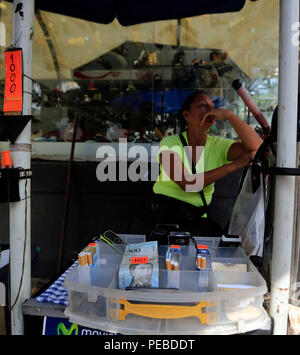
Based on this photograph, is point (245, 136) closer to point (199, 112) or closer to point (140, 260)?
point (199, 112)

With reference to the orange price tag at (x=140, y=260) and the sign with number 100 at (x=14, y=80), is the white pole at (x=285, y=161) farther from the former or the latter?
the sign with number 100 at (x=14, y=80)

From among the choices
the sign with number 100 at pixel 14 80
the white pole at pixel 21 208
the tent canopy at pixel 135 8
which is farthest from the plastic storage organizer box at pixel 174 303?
the tent canopy at pixel 135 8

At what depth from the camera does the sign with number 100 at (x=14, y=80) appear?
4.24ft

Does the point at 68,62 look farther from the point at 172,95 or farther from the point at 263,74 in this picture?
the point at 263,74

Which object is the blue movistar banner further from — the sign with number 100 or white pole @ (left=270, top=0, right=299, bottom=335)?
the sign with number 100

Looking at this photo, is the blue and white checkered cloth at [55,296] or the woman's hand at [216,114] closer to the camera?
the blue and white checkered cloth at [55,296]

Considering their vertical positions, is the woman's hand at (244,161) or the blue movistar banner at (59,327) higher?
the woman's hand at (244,161)

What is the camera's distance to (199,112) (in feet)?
7.65

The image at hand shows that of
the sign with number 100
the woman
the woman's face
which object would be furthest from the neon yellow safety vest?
the sign with number 100

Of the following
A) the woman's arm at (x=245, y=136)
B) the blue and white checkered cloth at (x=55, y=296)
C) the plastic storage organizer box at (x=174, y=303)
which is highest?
the woman's arm at (x=245, y=136)

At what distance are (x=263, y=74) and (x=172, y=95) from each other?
1171 mm

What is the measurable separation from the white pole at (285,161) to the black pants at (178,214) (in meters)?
0.87

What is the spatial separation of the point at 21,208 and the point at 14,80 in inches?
22.5

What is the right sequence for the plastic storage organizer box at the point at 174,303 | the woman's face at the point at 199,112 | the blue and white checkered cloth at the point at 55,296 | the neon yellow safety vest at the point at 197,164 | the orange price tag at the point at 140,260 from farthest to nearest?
the woman's face at the point at 199,112
the neon yellow safety vest at the point at 197,164
the blue and white checkered cloth at the point at 55,296
the orange price tag at the point at 140,260
the plastic storage organizer box at the point at 174,303
